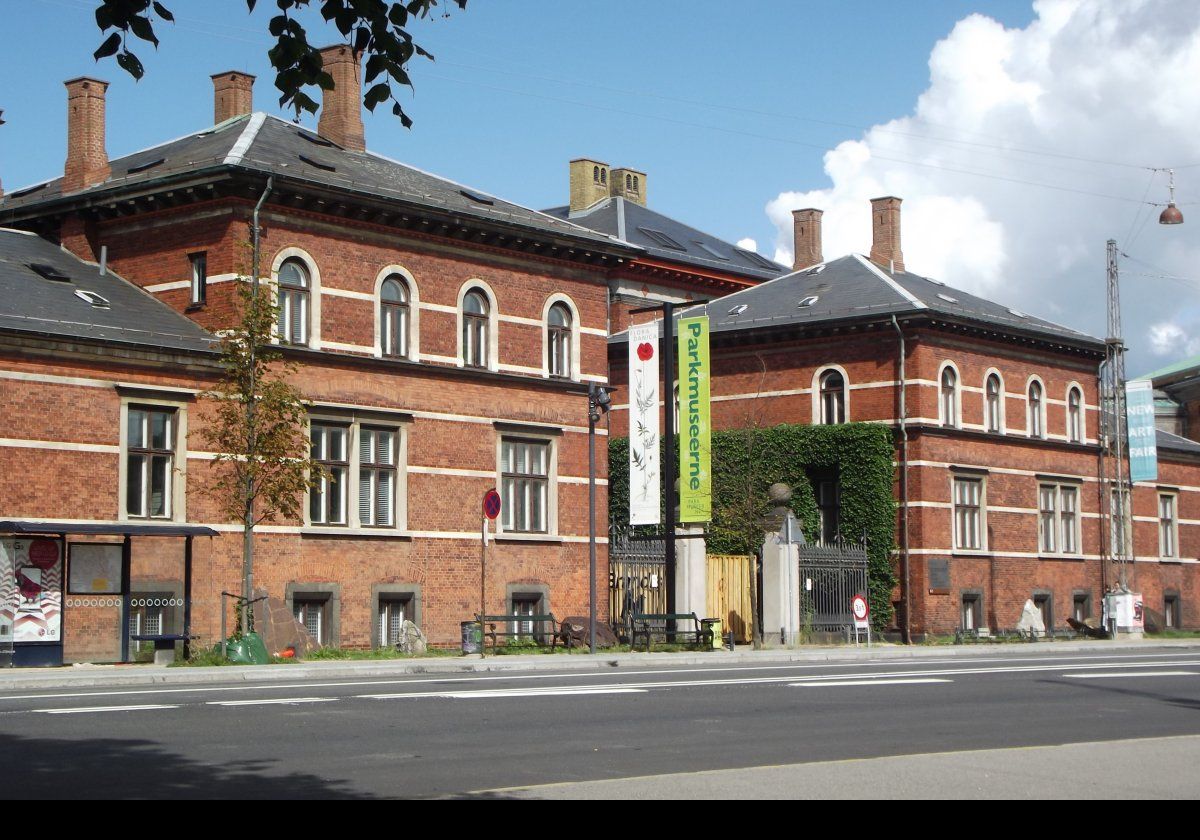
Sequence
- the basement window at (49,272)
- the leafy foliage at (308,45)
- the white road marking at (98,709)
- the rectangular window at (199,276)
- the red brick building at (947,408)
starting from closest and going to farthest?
the leafy foliage at (308,45), the white road marking at (98,709), the basement window at (49,272), the rectangular window at (199,276), the red brick building at (947,408)

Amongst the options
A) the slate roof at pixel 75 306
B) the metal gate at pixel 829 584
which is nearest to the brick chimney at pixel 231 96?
the slate roof at pixel 75 306

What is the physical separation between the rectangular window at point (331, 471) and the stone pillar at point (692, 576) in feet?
27.5

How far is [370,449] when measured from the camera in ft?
120

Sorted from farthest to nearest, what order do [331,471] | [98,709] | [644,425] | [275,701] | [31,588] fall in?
[644,425] < [331,471] < [31,588] < [275,701] < [98,709]

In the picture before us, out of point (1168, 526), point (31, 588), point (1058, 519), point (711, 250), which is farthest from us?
point (711, 250)

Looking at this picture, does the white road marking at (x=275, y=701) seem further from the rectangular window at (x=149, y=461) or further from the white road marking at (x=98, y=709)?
the rectangular window at (x=149, y=461)

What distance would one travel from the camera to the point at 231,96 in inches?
1623

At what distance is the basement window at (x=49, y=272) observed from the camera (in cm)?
3416

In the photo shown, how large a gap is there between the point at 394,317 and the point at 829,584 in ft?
45.5

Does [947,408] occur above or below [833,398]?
below

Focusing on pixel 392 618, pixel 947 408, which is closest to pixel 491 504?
pixel 392 618

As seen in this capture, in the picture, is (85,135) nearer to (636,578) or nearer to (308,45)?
(636,578)

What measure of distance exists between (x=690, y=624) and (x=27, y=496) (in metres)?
15.9

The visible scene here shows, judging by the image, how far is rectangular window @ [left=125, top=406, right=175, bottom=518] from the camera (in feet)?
105
